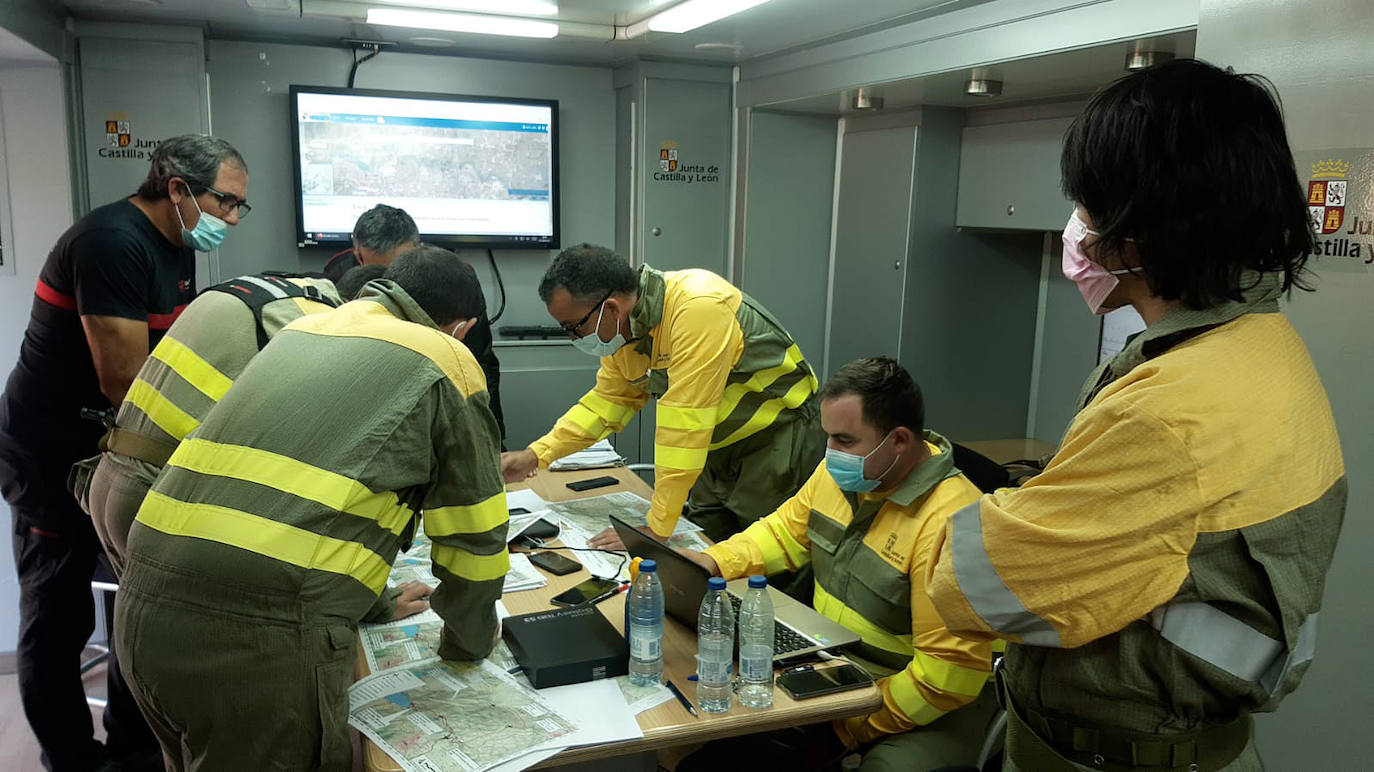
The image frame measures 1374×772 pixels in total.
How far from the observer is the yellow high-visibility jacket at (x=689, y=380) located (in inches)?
99.1

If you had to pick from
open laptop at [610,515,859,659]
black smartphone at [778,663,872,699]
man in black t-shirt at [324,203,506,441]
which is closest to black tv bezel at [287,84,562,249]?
man in black t-shirt at [324,203,506,441]

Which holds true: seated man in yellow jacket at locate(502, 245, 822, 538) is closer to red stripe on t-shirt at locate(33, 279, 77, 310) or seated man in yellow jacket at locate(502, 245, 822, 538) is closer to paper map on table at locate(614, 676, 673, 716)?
paper map on table at locate(614, 676, 673, 716)

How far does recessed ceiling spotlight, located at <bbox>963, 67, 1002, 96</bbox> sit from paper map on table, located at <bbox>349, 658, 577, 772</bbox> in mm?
2371

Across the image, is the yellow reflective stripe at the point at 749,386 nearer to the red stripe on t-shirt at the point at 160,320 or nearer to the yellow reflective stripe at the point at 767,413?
the yellow reflective stripe at the point at 767,413

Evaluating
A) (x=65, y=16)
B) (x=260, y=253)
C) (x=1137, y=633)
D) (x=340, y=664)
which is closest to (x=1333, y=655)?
(x=1137, y=633)

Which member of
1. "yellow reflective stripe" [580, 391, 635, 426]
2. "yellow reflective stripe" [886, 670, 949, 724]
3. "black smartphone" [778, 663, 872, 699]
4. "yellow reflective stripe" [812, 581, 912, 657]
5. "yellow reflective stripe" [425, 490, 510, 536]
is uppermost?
"yellow reflective stripe" [425, 490, 510, 536]

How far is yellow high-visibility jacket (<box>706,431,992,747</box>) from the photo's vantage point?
5.93 feet

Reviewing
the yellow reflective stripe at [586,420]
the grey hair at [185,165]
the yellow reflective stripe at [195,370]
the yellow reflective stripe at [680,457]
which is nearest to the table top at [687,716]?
the yellow reflective stripe at [680,457]

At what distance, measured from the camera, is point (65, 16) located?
3.57m

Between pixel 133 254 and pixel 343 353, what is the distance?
133 centimetres

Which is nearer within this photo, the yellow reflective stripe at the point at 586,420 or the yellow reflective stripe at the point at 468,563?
the yellow reflective stripe at the point at 468,563

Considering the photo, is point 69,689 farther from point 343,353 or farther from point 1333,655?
point 1333,655

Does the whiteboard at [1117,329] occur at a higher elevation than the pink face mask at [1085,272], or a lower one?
lower

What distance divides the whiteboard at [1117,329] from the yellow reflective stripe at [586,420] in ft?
6.59
